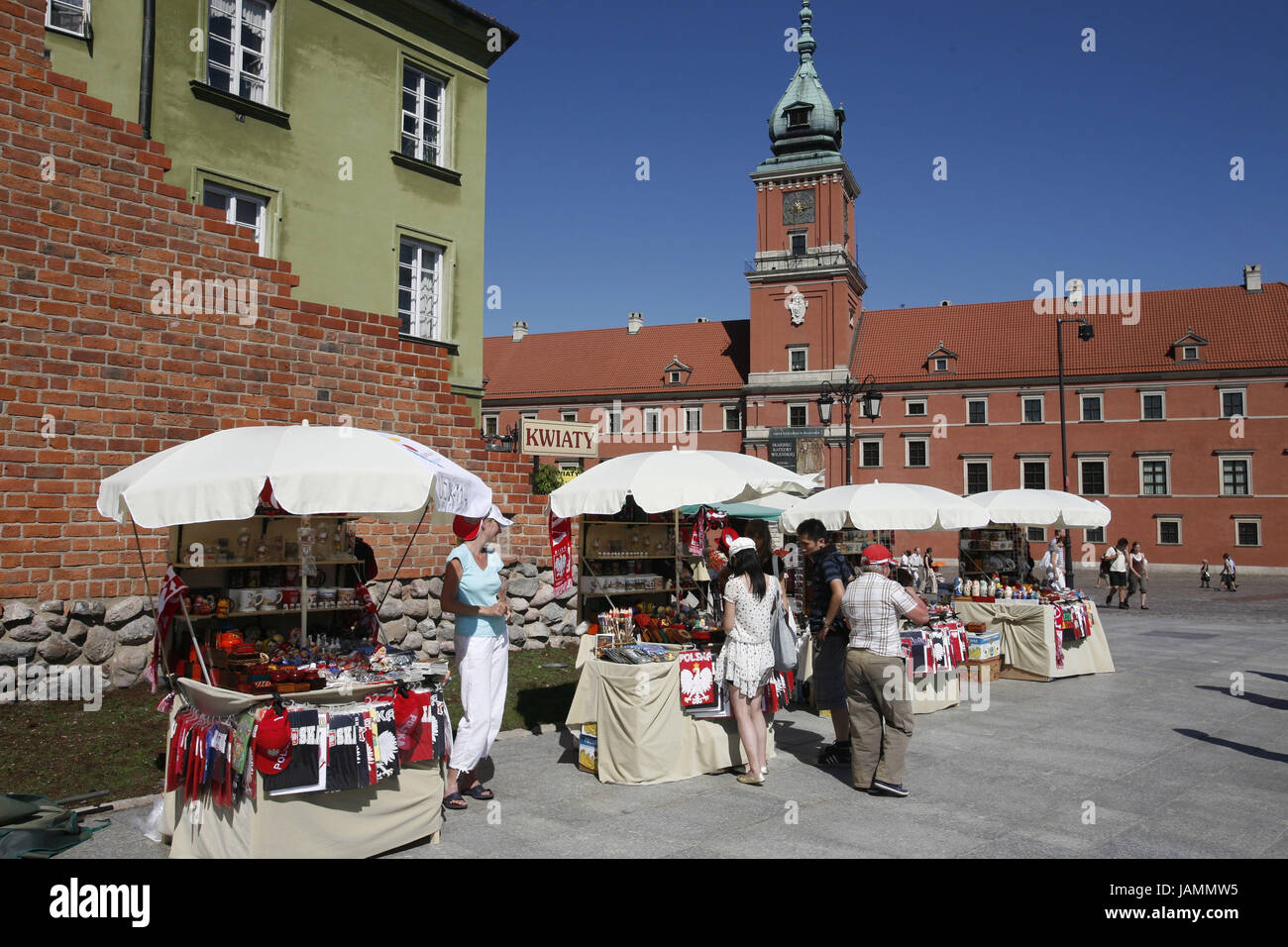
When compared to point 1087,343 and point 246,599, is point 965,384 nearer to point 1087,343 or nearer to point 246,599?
point 1087,343

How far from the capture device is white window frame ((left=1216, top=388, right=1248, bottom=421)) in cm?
4681

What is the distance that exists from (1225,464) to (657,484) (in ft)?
161

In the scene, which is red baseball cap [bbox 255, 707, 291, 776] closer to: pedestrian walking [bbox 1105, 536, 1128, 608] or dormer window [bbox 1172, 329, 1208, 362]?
pedestrian walking [bbox 1105, 536, 1128, 608]

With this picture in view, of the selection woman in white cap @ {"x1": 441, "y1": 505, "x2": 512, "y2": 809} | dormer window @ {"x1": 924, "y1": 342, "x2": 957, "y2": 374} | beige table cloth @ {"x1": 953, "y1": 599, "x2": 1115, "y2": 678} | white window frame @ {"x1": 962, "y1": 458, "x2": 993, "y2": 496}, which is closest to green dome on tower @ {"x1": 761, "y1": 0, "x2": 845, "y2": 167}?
dormer window @ {"x1": 924, "y1": 342, "x2": 957, "y2": 374}

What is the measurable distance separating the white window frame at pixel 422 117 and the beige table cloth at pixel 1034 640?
12.4 metres

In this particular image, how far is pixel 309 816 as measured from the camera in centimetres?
522

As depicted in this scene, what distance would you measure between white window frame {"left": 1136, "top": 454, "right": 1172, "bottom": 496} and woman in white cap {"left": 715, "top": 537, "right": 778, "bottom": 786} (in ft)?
160

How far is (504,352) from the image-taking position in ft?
225

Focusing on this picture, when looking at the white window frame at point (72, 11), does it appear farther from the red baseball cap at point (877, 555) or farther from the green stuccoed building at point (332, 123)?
the red baseball cap at point (877, 555)

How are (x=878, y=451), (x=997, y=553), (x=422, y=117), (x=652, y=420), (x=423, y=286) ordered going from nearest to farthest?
(x=423, y=286) < (x=422, y=117) < (x=997, y=553) < (x=878, y=451) < (x=652, y=420)

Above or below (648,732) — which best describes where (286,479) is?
above

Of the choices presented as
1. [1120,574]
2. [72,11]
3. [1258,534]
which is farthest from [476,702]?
[1258,534]

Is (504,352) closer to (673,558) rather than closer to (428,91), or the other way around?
(428,91)
